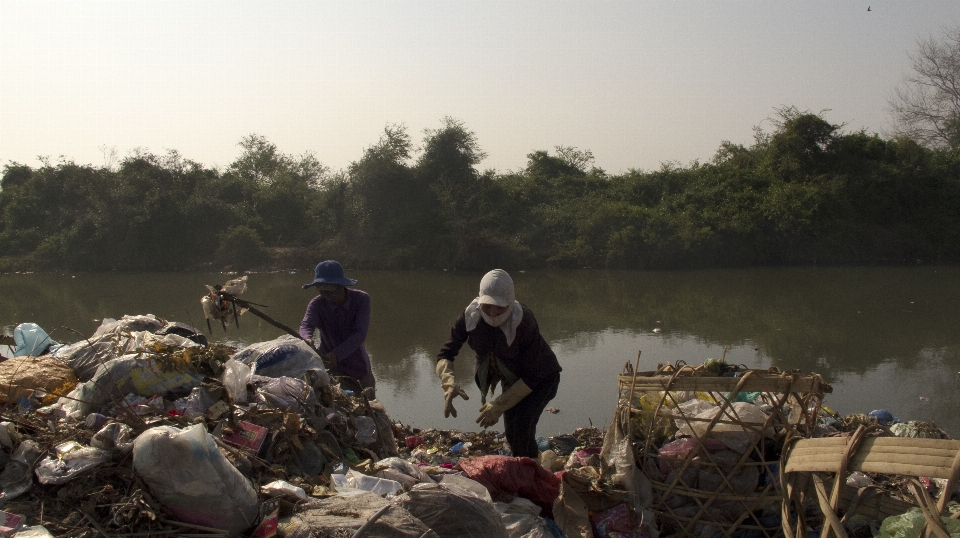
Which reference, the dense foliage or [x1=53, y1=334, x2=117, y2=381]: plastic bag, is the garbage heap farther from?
the dense foliage

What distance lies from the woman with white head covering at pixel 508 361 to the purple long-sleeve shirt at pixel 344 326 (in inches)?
37.5

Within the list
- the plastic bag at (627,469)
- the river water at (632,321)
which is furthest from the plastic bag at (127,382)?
the river water at (632,321)

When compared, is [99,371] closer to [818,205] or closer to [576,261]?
[576,261]

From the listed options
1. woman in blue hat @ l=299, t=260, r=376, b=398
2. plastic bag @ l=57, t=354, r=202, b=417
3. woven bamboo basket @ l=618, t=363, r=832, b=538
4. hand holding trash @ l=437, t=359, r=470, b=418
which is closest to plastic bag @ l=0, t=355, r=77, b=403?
plastic bag @ l=57, t=354, r=202, b=417

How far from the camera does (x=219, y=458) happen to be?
97.0 inches

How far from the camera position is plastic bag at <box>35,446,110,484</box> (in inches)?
97.3

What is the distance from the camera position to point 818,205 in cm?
1911

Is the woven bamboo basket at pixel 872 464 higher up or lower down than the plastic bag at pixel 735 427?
A: higher up

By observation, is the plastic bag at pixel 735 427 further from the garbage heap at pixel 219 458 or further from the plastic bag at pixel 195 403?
the plastic bag at pixel 195 403

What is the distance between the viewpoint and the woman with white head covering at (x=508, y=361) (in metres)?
3.38

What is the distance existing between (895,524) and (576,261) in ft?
59.6

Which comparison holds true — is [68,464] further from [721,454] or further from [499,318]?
[721,454]

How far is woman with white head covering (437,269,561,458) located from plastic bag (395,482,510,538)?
88cm

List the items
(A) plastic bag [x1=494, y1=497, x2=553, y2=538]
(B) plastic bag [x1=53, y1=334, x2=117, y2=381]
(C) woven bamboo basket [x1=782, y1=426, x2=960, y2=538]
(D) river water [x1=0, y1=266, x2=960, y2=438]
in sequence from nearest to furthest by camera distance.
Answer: (C) woven bamboo basket [x1=782, y1=426, x2=960, y2=538] < (A) plastic bag [x1=494, y1=497, x2=553, y2=538] < (B) plastic bag [x1=53, y1=334, x2=117, y2=381] < (D) river water [x1=0, y1=266, x2=960, y2=438]
